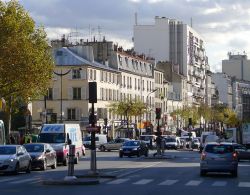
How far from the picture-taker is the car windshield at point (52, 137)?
157ft

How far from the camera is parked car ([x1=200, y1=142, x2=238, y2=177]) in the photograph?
118ft

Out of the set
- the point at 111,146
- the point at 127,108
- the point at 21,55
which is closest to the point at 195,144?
the point at 111,146

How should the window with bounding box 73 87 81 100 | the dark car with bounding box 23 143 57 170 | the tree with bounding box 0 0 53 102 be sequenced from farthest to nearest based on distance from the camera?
1. the window with bounding box 73 87 81 100
2. the tree with bounding box 0 0 53 102
3. the dark car with bounding box 23 143 57 170

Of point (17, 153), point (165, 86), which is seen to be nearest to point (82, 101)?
point (165, 86)

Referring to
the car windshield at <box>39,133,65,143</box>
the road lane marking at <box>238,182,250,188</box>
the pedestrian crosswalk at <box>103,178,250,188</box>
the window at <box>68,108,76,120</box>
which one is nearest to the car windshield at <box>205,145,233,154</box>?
the pedestrian crosswalk at <box>103,178,250,188</box>

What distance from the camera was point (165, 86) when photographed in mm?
146500

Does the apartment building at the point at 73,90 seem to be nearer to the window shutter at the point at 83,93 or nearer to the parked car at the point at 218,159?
the window shutter at the point at 83,93

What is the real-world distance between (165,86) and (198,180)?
Result: 114m

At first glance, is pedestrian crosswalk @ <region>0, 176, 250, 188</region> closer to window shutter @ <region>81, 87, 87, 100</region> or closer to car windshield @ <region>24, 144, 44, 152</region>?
car windshield @ <region>24, 144, 44, 152</region>

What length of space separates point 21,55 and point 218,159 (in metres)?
25.8

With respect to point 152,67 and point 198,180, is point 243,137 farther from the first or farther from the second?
point 152,67

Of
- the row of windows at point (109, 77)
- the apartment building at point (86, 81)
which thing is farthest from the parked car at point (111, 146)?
the row of windows at point (109, 77)

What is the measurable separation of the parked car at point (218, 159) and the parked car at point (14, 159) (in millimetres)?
8433

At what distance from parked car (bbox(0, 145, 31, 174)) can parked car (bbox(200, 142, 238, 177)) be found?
27.7ft
